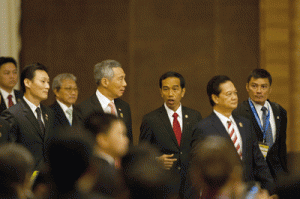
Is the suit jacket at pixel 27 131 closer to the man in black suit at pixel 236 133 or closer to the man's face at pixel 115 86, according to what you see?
the man's face at pixel 115 86

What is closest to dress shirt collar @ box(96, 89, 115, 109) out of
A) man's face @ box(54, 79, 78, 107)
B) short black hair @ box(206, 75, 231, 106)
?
short black hair @ box(206, 75, 231, 106)

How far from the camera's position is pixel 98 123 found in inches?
97.0

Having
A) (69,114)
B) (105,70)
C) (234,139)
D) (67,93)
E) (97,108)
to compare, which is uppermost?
(105,70)

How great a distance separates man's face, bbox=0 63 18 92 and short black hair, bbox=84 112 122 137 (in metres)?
3.02

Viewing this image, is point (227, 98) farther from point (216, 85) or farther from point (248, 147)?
point (248, 147)

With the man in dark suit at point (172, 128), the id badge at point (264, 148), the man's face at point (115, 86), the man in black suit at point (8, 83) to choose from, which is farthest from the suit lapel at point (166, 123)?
the man in black suit at point (8, 83)

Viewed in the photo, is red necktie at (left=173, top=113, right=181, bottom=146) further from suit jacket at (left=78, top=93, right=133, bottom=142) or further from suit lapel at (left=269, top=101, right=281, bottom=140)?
suit lapel at (left=269, top=101, right=281, bottom=140)

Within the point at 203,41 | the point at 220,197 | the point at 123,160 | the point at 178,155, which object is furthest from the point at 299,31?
the point at 220,197

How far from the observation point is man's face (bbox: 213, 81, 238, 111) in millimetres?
3859

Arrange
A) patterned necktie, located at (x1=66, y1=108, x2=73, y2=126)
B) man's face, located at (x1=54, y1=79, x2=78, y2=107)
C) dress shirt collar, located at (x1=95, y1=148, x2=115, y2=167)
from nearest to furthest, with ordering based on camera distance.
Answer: dress shirt collar, located at (x1=95, y1=148, x2=115, y2=167) < patterned necktie, located at (x1=66, y1=108, x2=73, y2=126) < man's face, located at (x1=54, y1=79, x2=78, y2=107)

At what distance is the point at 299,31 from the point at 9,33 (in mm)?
4518

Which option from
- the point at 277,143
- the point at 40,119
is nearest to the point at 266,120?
the point at 277,143

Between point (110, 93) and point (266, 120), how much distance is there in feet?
5.37

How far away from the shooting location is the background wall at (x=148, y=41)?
6930 mm
